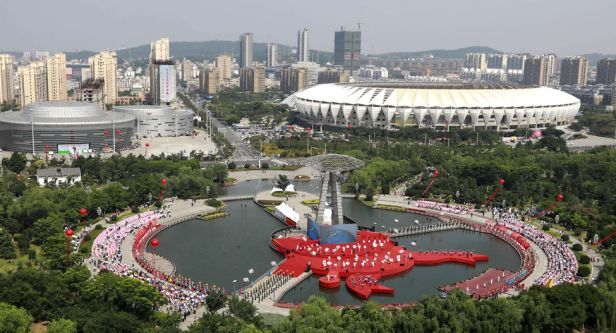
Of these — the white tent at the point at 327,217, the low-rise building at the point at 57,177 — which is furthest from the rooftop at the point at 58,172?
the white tent at the point at 327,217

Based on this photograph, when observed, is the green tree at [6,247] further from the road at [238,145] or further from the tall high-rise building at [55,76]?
the tall high-rise building at [55,76]

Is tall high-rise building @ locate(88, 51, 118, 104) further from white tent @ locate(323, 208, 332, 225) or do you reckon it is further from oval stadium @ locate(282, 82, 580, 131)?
white tent @ locate(323, 208, 332, 225)

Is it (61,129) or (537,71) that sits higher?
(537,71)

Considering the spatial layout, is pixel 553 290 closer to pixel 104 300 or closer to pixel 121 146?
pixel 104 300

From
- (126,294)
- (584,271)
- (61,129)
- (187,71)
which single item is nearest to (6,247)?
(126,294)

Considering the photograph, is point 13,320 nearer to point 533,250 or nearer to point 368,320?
point 368,320

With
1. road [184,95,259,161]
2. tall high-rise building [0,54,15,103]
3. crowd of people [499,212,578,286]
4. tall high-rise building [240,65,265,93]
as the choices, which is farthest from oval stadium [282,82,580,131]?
tall high-rise building [240,65,265,93]
